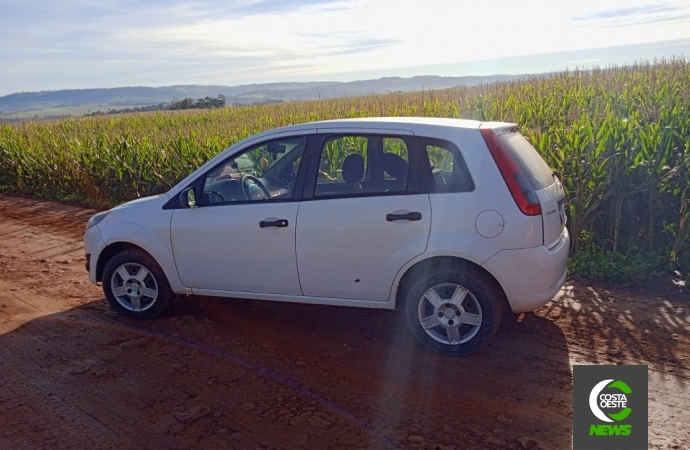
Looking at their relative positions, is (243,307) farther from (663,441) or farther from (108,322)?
(663,441)

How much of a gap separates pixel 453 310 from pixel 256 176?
224 cm

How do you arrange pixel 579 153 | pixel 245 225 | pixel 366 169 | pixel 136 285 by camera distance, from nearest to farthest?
pixel 366 169, pixel 245 225, pixel 136 285, pixel 579 153

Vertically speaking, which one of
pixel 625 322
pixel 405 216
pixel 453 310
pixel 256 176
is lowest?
pixel 625 322

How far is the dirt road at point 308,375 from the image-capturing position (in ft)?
13.0

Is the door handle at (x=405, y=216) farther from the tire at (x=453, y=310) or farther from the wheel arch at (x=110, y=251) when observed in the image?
the wheel arch at (x=110, y=251)

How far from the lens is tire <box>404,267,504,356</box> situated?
4.82m

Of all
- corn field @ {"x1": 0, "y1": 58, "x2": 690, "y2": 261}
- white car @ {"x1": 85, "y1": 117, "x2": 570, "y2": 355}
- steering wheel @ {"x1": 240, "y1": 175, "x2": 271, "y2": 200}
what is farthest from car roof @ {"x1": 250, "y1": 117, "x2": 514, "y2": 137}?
corn field @ {"x1": 0, "y1": 58, "x2": 690, "y2": 261}

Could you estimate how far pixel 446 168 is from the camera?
5043 millimetres

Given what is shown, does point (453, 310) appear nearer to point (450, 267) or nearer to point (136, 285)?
point (450, 267)

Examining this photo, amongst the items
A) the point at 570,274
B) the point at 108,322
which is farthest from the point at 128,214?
the point at 570,274

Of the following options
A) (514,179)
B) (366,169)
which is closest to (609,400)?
(514,179)

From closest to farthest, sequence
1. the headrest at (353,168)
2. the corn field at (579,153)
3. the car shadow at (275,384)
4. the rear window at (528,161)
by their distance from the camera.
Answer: the car shadow at (275,384)
the rear window at (528,161)
the headrest at (353,168)
the corn field at (579,153)

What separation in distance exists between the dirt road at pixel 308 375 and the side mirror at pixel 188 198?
3.69ft

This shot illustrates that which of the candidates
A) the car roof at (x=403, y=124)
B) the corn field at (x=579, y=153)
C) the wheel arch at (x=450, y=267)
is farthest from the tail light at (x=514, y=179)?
the corn field at (x=579, y=153)
